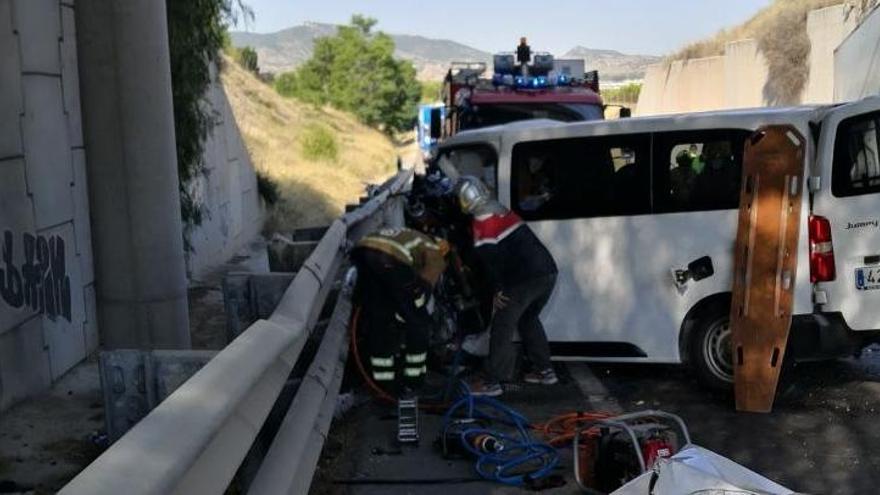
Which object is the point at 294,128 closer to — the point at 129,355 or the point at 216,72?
the point at 216,72

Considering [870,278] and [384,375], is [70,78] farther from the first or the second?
[870,278]

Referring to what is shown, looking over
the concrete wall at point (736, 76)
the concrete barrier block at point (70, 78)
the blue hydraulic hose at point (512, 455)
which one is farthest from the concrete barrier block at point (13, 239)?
the concrete wall at point (736, 76)

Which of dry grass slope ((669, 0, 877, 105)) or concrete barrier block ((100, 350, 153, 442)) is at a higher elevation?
dry grass slope ((669, 0, 877, 105))

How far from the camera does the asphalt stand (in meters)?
5.09

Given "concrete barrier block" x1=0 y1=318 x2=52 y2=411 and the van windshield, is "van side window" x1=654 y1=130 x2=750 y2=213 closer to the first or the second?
"concrete barrier block" x1=0 y1=318 x2=52 y2=411

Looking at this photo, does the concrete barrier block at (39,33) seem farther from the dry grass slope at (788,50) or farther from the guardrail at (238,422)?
the dry grass slope at (788,50)

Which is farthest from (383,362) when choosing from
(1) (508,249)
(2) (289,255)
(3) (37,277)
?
(3) (37,277)

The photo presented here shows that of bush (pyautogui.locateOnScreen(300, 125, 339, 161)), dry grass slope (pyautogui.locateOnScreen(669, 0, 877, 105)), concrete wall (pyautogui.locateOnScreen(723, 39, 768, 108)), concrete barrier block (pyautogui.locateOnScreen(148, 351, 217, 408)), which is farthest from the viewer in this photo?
bush (pyautogui.locateOnScreen(300, 125, 339, 161))

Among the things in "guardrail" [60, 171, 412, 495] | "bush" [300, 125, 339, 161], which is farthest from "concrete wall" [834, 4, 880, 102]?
"bush" [300, 125, 339, 161]

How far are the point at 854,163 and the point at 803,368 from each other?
6.04 ft

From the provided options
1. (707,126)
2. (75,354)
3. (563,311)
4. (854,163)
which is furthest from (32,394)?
(854,163)

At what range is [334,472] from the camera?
17.3 ft

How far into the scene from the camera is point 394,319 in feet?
20.9

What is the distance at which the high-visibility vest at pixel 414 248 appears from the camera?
637cm
